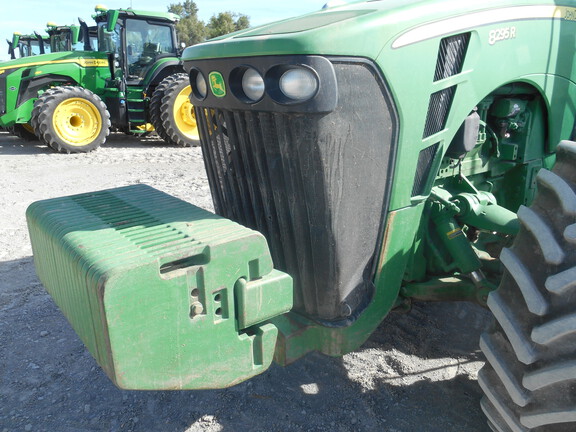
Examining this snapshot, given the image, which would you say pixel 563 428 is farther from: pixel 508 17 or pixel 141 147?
pixel 141 147

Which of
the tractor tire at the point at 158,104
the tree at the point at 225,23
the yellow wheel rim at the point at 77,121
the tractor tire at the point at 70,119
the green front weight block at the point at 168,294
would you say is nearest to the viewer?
the green front weight block at the point at 168,294

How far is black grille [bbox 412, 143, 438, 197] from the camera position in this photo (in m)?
2.06

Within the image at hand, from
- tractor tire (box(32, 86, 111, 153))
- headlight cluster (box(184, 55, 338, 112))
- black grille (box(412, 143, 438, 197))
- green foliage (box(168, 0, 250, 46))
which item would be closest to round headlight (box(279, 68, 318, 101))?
headlight cluster (box(184, 55, 338, 112))

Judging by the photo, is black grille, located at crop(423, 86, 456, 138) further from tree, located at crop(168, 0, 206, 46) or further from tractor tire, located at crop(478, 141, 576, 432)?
tree, located at crop(168, 0, 206, 46)

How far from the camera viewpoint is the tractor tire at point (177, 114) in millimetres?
9656

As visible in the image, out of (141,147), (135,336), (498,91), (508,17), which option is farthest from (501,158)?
(141,147)

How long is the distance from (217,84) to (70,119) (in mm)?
8481

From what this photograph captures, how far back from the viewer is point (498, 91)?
235 cm

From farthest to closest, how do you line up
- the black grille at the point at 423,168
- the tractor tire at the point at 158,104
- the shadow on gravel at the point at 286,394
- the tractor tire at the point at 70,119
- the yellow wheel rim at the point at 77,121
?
the tractor tire at the point at 158,104, the yellow wheel rim at the point at 77,121, the tractor tire at the point at 70,119, the shadow on gravel at the point at 286,394, the black grille at the point at 423,168

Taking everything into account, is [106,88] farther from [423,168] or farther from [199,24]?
[199,24]

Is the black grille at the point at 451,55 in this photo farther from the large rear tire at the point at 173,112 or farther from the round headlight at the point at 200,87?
the large rear tire at the point at 173,112

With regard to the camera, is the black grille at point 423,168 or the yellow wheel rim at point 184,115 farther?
the yellow wheel rim at point 184,115

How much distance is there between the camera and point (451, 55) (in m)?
1.99

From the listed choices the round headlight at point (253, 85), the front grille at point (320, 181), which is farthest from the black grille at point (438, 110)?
the round headlight at point (253, 85)
